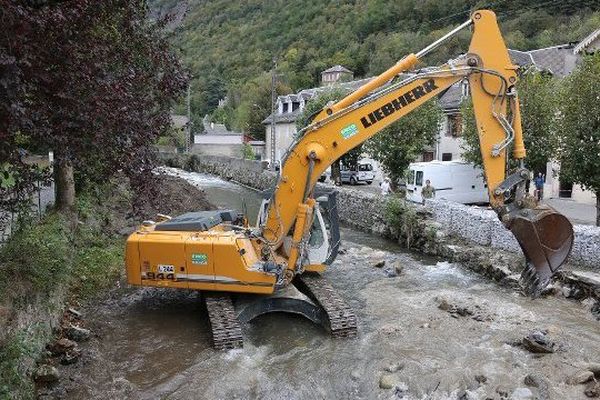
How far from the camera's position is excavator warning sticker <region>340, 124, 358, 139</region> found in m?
9.33

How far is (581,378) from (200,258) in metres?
6.00

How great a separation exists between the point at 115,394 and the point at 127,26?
5481 mm

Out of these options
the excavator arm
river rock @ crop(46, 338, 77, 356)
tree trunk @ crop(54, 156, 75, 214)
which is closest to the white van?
the excavator arm

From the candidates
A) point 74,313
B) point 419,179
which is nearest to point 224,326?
point 74,313

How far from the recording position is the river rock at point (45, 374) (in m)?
7.21

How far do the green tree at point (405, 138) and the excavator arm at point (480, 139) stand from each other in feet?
49.9

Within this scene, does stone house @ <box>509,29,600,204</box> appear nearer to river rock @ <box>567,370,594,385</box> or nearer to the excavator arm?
the excavator arm

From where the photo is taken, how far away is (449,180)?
2389 cm

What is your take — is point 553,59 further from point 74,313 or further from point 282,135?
point 74,313

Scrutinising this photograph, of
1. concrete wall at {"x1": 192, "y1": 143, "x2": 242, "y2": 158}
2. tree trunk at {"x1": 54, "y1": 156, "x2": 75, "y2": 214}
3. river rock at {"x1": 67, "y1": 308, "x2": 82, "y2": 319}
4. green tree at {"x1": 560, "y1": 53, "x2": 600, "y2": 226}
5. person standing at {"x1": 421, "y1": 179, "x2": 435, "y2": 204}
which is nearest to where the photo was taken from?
river rock at {"x1": 67, "y1": 308, "x2": 82, "y2": 319}

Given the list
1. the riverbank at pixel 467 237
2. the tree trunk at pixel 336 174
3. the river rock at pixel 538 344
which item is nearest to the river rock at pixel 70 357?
the river rock at pixel 538 344

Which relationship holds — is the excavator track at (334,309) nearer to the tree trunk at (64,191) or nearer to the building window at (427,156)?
the tree trunk at (64,191)

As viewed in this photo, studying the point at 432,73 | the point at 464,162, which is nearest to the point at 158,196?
the point at 432,73

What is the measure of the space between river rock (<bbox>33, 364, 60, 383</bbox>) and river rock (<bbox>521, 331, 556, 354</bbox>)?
6986 millimetres
